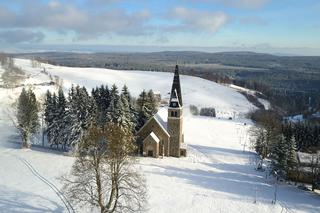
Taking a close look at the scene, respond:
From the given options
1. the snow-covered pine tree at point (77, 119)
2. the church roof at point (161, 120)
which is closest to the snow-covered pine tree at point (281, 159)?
the church roof at point (161, 120)

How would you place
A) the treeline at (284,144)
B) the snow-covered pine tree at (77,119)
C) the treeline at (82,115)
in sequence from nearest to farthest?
the treeline at (284,144), the snow-covered pine tree at (77,119), the treeline at (82,115)

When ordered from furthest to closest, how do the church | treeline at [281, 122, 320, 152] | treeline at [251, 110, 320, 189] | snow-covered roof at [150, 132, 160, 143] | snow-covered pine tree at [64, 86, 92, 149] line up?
treeline at [281, 122, 320, 152], the church, snow-covered roof at [150, 132, 160, 143], snow-covered pine tree at [64, 86, 92, 149], treeline at [251, 110, 320, 189]

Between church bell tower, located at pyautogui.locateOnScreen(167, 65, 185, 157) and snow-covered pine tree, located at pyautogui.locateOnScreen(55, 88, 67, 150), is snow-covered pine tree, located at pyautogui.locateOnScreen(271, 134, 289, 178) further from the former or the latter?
snow-covered pine tree, located at pyautogui.locateOnScreen(55, 88, 67, 150)

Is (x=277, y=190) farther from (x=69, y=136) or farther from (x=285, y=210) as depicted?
(x=69, y=136)

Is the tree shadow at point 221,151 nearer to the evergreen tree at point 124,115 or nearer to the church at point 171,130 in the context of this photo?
the church at point 171,130

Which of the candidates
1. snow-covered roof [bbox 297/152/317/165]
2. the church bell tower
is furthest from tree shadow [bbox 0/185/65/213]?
snow-covered roof [bbox 297/152/317/165]
